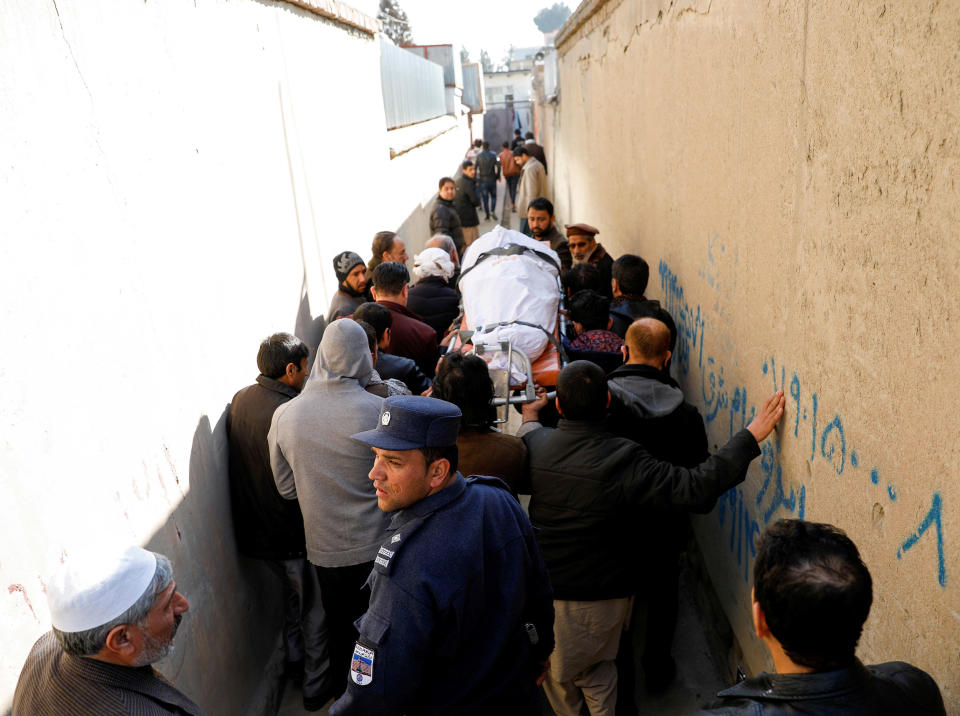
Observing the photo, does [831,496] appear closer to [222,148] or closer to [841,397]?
[841,397]

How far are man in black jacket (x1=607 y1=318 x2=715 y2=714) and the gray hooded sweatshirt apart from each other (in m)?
1.05

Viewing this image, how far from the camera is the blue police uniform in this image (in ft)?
6.23

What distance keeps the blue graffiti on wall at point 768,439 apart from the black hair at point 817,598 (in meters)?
0.38

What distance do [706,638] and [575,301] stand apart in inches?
76.1

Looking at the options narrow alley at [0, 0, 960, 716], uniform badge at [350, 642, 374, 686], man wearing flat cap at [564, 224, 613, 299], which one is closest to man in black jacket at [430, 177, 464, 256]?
man wearing flat cap at [564, 224, 613, 299]

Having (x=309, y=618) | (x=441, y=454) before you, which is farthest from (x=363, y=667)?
(x=309, y=618)

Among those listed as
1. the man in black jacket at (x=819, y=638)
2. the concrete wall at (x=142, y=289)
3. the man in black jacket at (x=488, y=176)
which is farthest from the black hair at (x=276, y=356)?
the man in black jacket at (x=488, y=176)

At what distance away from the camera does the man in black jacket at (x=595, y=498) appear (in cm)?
268

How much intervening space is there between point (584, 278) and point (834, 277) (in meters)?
2.93

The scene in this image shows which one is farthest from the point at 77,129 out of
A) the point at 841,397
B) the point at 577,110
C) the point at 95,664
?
the point at 577,110

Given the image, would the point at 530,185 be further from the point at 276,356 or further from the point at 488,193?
the point at 276,356

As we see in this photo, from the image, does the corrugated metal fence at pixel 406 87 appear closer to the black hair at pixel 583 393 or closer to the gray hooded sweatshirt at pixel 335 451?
the gray hooded sweatshirt at pixel 335 451

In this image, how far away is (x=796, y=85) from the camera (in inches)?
95.4

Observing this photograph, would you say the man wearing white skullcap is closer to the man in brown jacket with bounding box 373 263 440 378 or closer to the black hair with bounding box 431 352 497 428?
the black hair with bounding box 431 352 497 428
